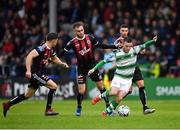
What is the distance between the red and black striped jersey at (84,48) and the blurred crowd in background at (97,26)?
8370 millimetres

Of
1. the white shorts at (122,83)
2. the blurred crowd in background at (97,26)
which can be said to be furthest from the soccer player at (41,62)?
the blurred crowd in background at (97,26)

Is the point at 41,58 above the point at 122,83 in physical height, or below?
above

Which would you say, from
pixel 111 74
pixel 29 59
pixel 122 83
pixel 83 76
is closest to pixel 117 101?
pixel 122 83

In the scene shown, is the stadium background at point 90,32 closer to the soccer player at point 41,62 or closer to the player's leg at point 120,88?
the player's leg at point 120,88

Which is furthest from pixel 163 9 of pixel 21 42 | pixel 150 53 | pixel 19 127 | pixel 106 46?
pixel 19 127

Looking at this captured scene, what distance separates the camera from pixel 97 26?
29.2m

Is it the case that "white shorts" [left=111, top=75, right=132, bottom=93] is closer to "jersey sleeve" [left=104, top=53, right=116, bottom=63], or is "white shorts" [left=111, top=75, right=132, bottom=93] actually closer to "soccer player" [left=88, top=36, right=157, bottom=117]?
"soccer player" [left=88, top=36, right=157, bottom=117]

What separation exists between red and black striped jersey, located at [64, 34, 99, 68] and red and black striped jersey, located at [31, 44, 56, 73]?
0.74 metres

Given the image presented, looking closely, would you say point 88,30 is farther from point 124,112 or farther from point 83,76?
point 124,112

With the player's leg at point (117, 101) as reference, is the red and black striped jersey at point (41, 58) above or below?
above

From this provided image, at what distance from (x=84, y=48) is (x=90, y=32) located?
36.7 ft

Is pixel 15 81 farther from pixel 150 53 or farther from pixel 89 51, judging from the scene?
pixel 89 51

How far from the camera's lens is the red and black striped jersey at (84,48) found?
17688 mm

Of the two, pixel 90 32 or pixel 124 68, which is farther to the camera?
pixel 90 32
